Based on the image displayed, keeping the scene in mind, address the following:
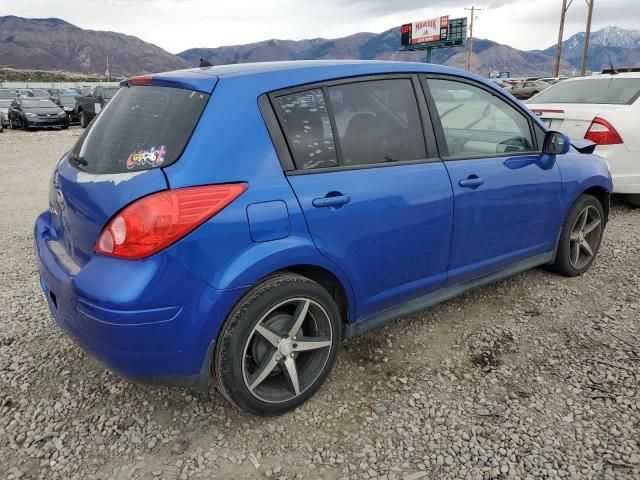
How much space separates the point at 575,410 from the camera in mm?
2512

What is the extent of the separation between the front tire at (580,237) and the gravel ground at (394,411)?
449mm

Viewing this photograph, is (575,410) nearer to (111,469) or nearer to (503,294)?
(503,294)

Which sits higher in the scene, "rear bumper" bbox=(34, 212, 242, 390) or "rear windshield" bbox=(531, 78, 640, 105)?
"rear windshield" bbox=(531, 78, 640, 105)

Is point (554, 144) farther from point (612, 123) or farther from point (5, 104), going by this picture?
point (5, 104)

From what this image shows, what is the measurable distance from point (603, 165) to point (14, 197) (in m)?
7.84

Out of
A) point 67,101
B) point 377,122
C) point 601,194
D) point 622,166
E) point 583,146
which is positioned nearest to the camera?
point 377,122

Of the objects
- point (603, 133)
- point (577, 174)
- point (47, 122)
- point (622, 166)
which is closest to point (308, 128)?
point (577, 174)

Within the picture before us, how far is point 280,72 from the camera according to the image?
2449mm

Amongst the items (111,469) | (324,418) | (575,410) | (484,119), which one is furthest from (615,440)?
(111,469)

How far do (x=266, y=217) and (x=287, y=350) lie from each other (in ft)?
2.22

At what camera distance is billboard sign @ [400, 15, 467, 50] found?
66.2 metres

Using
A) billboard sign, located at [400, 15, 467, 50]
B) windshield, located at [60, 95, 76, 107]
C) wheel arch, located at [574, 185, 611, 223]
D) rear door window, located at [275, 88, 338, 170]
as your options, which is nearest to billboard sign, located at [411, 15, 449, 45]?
billboard sign, located at [400, 15, 467, 50]

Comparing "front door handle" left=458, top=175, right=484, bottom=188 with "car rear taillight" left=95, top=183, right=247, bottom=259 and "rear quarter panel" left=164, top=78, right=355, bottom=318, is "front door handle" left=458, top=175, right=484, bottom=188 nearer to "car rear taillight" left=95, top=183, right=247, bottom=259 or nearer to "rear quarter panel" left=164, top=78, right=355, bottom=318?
"rear quarter panel" left=164, top=78, right=355, bottom=318

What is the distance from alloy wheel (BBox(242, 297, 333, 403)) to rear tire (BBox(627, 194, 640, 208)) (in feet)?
17.6
